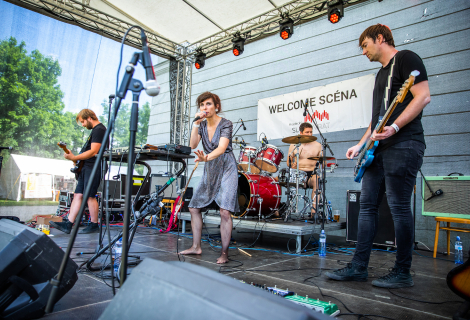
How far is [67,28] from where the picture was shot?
21.1 feet

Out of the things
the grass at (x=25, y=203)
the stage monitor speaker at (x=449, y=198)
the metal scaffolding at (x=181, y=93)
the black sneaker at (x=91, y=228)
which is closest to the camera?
the stage monitor speaker at (x=449, y=198)

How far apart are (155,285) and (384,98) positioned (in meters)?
2.18

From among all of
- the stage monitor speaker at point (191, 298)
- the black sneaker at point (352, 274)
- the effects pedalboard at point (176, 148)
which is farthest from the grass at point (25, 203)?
the stage monitor speaker at point (191, 298)

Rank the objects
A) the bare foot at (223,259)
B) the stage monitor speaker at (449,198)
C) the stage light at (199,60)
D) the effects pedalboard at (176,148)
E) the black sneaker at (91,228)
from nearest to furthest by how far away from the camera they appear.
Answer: the effects pedalboard at (176,148)
the bare foot at (223,259)
the stage monitor speaker at (449,198)
the black sneaker at (91,228)
the stage light at (199,60)

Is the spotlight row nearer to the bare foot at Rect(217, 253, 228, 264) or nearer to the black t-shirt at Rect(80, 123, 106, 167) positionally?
the black t-shirt at Rect(80, 123, 106, 167)

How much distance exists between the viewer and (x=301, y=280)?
2277mm

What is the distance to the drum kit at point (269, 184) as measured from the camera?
4254 mm

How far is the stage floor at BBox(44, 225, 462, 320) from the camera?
1.65 meters

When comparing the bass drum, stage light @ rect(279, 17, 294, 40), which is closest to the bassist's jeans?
the bass drum

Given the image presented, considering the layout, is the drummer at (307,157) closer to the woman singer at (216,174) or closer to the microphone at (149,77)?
the woman singer at (216,174)

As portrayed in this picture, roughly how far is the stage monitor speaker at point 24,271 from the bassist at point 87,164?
9.28ft

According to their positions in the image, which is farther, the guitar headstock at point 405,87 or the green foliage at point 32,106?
the green foliage at point 32,106

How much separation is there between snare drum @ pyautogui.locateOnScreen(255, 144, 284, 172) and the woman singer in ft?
6.36

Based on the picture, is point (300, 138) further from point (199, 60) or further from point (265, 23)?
point (199, 60)
